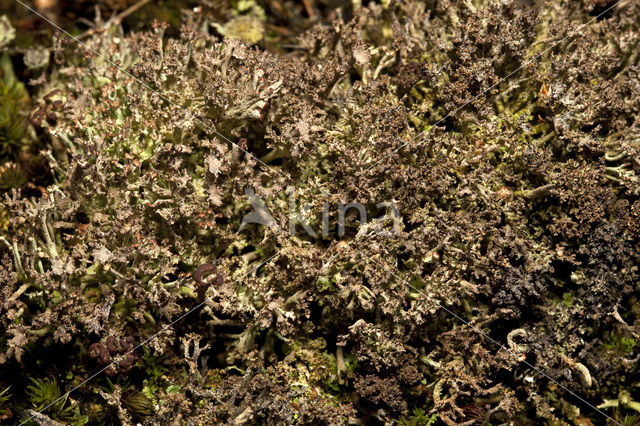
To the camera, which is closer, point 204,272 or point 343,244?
point 204,272

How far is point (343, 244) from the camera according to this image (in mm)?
3803

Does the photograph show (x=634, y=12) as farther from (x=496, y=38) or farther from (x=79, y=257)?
(x=79, y=257)

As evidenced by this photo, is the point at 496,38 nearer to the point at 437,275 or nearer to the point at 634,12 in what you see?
the point at 634,12

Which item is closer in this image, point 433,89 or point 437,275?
point 437,275

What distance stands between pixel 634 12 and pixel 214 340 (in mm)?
3983

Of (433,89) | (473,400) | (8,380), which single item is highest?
(433,89)

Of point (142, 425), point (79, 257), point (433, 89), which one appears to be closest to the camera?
point (142, 425)

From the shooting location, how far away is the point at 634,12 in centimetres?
427

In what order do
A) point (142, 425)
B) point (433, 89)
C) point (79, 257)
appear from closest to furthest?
point (142, 425), point (79, 257), point (433, 89)

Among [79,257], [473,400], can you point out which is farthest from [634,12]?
[79,257]

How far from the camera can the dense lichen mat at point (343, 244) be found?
3.61 m

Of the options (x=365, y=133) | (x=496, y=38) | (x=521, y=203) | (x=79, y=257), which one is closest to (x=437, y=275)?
(x=521, y=203)

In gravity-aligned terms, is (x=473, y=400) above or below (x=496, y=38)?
below

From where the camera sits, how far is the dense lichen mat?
3.61 metres
